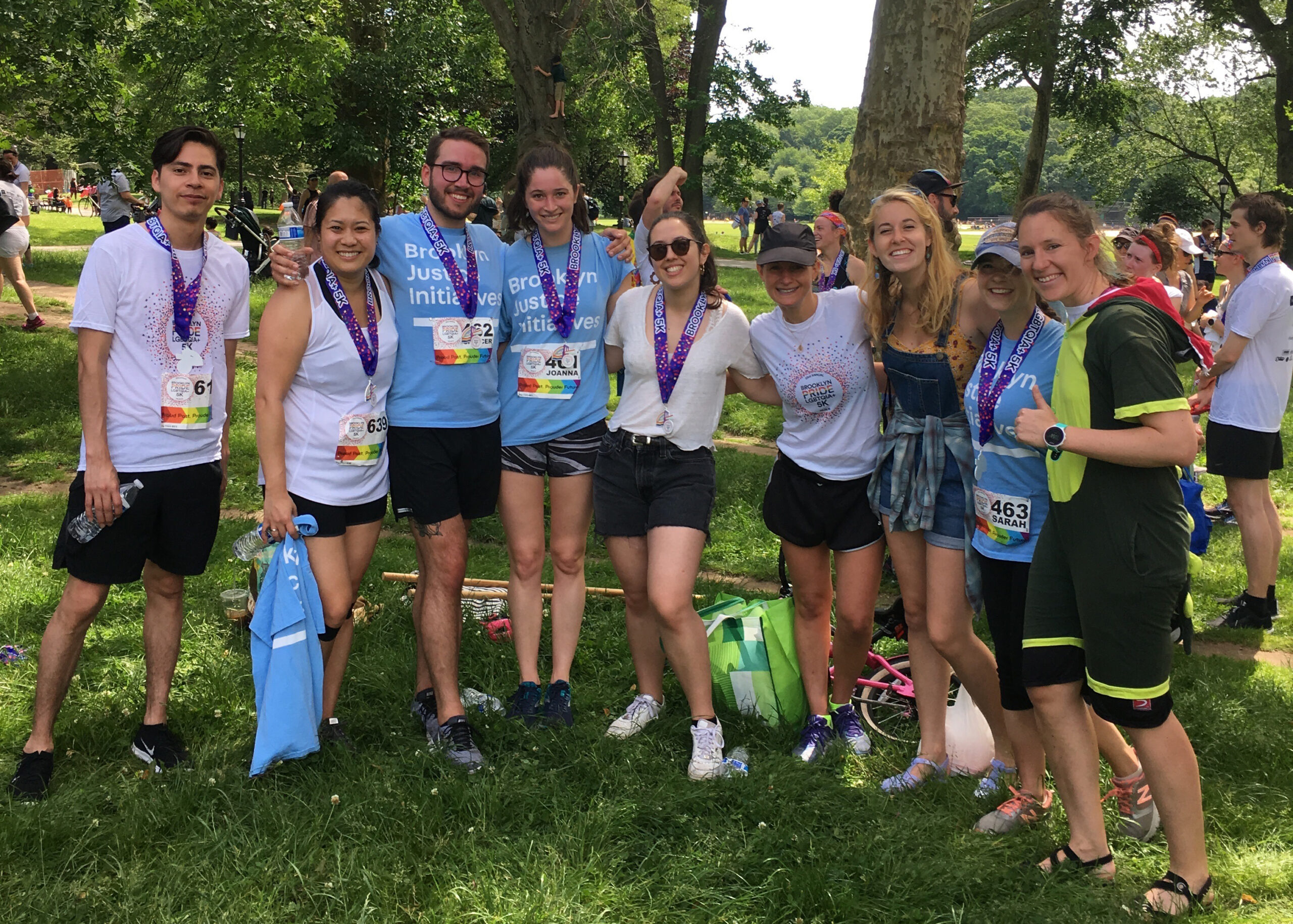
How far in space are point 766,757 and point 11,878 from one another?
2.57 metres

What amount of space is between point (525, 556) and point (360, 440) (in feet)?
2.84

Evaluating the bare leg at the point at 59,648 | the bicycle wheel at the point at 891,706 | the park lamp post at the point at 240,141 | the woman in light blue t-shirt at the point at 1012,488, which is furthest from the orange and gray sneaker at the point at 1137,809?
the park lamp post at the point at 240,141

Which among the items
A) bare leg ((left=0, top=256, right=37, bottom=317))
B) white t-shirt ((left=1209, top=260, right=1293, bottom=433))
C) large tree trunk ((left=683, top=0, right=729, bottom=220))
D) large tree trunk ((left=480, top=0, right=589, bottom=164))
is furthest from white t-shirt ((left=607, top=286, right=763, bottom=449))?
large tree trunk ((left=683, top=0, right=729, bottom=220))

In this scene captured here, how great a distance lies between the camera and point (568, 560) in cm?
426

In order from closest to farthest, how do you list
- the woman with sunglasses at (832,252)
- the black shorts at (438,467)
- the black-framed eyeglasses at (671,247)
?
the black-framed eyeglasses at (671,247)
the black shorts at (438,467)
the woman with sunglasses at (832,252)

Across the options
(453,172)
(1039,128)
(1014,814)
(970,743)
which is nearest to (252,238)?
(1039,128)

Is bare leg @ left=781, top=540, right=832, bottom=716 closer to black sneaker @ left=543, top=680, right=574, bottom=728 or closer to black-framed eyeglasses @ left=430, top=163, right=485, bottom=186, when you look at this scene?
black sneaker @ left=543, top=680, right=574, bottom=728

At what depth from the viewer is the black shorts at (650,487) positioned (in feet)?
13.0

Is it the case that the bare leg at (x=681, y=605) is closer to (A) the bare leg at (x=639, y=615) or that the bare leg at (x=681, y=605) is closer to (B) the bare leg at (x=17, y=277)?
(A) the bare leg at (x=639, y=615)

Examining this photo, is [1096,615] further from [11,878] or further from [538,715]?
[11,878]

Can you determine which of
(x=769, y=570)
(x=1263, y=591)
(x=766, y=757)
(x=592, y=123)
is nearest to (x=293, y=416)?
(x=766, y=757)

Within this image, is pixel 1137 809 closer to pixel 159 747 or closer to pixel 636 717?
pixel 636 717

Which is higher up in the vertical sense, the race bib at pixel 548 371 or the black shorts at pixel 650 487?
the race bib at pixel 548 371

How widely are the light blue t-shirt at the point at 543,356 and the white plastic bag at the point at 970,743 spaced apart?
1890 mm
